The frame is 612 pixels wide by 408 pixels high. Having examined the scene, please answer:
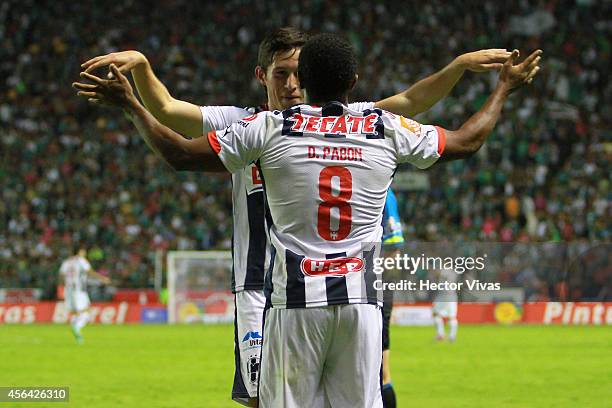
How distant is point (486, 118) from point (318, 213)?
906 millimetres

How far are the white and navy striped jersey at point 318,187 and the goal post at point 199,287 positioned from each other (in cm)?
2515

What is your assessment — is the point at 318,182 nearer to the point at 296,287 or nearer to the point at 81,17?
the point at 296,287

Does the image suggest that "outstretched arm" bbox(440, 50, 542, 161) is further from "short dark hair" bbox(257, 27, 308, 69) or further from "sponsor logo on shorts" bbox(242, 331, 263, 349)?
"sponsor logo on shorts" bbox(242, 331, 263, 349)

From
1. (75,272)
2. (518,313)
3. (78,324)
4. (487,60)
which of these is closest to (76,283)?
(75,272)

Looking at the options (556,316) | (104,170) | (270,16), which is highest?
(270,16)

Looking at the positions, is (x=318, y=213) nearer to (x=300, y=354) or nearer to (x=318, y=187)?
(x=318, y=187)

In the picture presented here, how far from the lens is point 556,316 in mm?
29609

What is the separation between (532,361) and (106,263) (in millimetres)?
16987

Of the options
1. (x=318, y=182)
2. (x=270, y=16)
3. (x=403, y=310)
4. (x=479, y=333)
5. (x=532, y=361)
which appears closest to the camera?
(x=318, y=182)

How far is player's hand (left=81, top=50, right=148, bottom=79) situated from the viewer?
4.75 metres

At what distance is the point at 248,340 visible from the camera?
589cm

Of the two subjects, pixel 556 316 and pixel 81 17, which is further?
pixel 81 17

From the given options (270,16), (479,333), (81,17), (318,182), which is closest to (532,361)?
(479,333)

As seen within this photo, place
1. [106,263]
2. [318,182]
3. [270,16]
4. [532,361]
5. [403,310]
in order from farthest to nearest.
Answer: [270,16]
[106,263]
[403,310]
[532,361]
[318,182]
